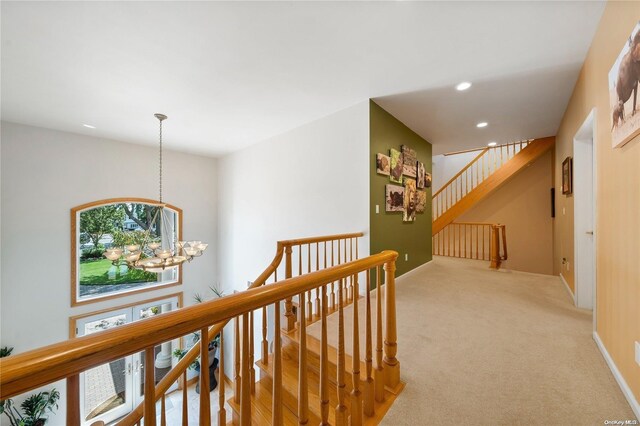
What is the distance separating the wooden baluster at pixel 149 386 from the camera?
663 mm

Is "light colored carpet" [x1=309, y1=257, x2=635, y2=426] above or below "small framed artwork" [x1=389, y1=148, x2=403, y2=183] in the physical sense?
below

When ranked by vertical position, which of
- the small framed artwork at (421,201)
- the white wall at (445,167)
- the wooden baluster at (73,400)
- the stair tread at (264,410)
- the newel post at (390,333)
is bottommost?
the stair tread at (264,410)

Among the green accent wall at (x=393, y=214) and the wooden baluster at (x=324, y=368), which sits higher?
the green accent wall at (x=393, y=214)

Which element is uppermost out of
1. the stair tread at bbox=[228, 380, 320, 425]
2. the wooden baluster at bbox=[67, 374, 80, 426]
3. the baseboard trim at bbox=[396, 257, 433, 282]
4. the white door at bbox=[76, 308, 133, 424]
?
the wooden baluster at bbox=[67, 374, 80, 426]

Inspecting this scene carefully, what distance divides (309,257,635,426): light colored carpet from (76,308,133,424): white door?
15.1 ft

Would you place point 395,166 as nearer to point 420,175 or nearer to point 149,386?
point 420,175

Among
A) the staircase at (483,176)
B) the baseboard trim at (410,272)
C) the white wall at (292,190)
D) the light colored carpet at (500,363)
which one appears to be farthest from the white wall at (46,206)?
the staircase at (483,176)

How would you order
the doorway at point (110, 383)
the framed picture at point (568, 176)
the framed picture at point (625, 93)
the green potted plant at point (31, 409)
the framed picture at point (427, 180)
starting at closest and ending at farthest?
the framed picture at point (625, 93), the framed picture at point (568, 176), the green potted plant at point (31, 409), the doorway at point (110, 383), the framed picture at point (427, 180)

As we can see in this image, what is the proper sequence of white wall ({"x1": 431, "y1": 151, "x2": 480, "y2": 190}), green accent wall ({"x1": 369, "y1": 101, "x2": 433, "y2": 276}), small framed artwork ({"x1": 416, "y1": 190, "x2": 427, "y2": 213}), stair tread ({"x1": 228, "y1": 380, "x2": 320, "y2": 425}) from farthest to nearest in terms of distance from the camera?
white wall ({"x1": 431, "y1": 151, "x2": 480, "y2": 190}), small framed artwork ({"x1": 416, "y1": 190, "x2": 427, "y2": 213}), green accent wall ({"x1": 369, "y1": 101, "x2": 433, "y2": 276}), stair tread ({"x1": 228, "y1": 380, "x2": 320, "y2": 425})

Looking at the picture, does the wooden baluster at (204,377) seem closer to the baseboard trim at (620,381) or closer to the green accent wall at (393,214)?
the baseboard trim at (620,381)

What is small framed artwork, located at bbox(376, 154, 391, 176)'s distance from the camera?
3412 millimetres

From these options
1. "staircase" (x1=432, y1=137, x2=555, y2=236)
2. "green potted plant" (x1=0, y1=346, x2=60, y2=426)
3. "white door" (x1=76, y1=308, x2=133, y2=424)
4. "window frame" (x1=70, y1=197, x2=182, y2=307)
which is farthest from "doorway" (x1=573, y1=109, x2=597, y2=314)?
"green potted plant" (x1=0, y1=346, x2=60, y2=426)

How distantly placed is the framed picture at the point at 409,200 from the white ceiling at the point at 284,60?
1068 mm

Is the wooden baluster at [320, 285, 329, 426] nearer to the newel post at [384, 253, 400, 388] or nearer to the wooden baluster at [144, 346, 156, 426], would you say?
the newel post at [384, 253, 400, 388]
